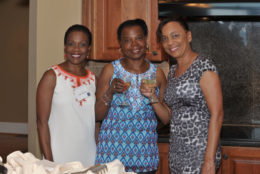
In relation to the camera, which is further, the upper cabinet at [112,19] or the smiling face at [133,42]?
the upper cabinet at [112,19]

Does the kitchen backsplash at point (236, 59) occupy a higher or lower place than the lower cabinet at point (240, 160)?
higher

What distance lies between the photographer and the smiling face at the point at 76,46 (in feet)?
6.17

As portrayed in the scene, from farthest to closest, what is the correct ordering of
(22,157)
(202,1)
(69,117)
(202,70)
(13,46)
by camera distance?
(13,46), (202,1), (69,117), (202,70), (22,157)

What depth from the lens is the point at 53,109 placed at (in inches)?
70.8

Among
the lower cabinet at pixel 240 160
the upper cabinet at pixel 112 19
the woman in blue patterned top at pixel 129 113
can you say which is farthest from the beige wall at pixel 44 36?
the lower cabinet at pixel 240 160

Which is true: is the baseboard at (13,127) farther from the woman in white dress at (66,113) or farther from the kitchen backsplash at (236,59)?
the woman in white dress at (66,113)

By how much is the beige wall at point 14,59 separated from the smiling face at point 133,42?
5.81m

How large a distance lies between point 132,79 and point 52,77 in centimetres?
48

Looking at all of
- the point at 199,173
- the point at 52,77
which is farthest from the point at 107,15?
the point at 199,173

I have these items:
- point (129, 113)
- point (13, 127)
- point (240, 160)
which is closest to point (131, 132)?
point (129, 113)

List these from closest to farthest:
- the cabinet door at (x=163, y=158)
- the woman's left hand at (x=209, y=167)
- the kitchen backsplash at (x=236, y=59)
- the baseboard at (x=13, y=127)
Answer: the woman's left hand at (x=209, y=167)
the cabinet door at (x=163, y=158)
the kitchen backsplash at (x=236, y=59)
the baseboard at (x=13, y=127)

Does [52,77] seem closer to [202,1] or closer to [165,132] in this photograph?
[165,132]

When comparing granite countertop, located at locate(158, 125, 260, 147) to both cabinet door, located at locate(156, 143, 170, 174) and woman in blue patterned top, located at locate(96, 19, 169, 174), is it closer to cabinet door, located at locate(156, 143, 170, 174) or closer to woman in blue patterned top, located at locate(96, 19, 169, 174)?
cabinet door, located at locate(156, 143, 170, 174)

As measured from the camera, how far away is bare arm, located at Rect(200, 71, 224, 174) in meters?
1.56
